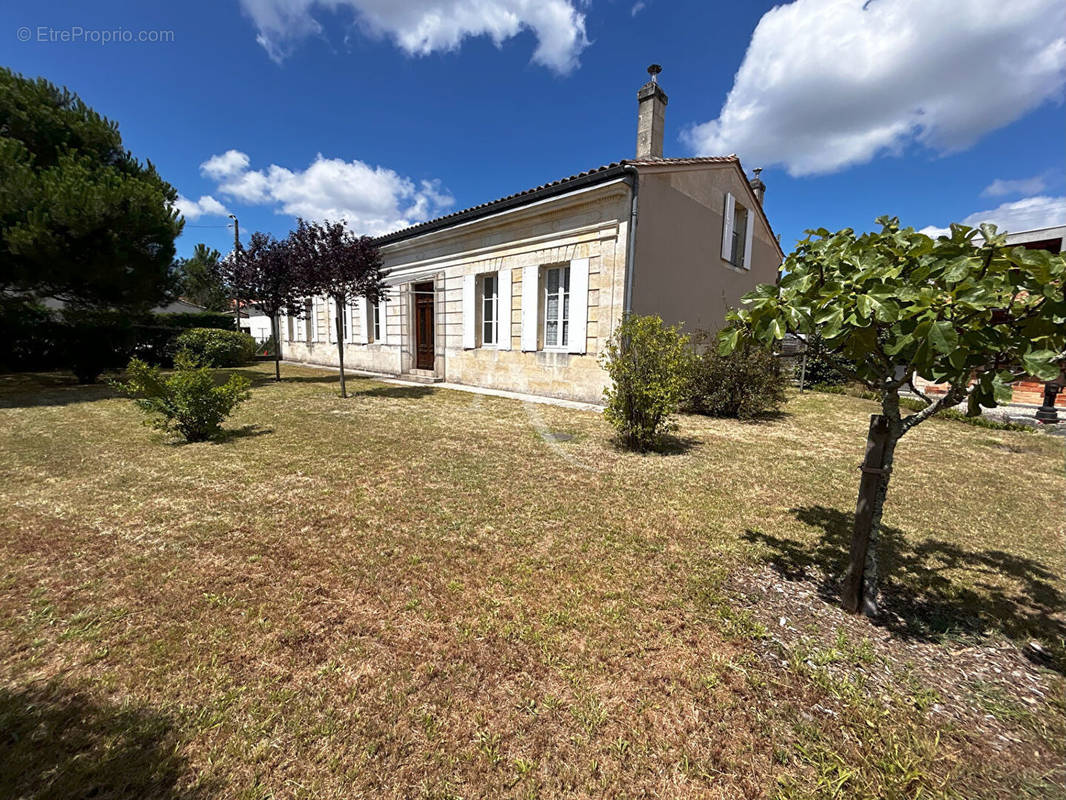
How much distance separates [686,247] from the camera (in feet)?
32.5

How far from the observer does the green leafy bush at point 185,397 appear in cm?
514

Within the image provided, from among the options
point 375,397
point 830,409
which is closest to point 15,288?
point 375,397

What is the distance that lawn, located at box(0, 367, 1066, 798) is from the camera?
146 cm

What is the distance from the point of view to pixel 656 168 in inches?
324

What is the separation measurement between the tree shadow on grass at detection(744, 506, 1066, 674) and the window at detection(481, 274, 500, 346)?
8.50 meters

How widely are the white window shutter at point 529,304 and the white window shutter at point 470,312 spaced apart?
186cm

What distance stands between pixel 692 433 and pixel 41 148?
14.9 metres

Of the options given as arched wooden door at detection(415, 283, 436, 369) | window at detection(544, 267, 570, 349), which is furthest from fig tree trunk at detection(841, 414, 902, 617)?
arched wooden door at detection(415, 283, 436, 369)

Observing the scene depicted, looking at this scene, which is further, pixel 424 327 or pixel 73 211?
pixel 424 327

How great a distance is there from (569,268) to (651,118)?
384 cm

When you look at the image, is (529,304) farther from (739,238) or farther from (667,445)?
(739,238)

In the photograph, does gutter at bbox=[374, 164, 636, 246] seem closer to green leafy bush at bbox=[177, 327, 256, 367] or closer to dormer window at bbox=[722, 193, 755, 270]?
dormer window at bbox=[722, 193, 755, 270]

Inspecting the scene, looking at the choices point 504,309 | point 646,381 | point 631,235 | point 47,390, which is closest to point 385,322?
point 504,309

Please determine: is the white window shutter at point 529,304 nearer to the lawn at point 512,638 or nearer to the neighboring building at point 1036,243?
the lawn at point 512,638
